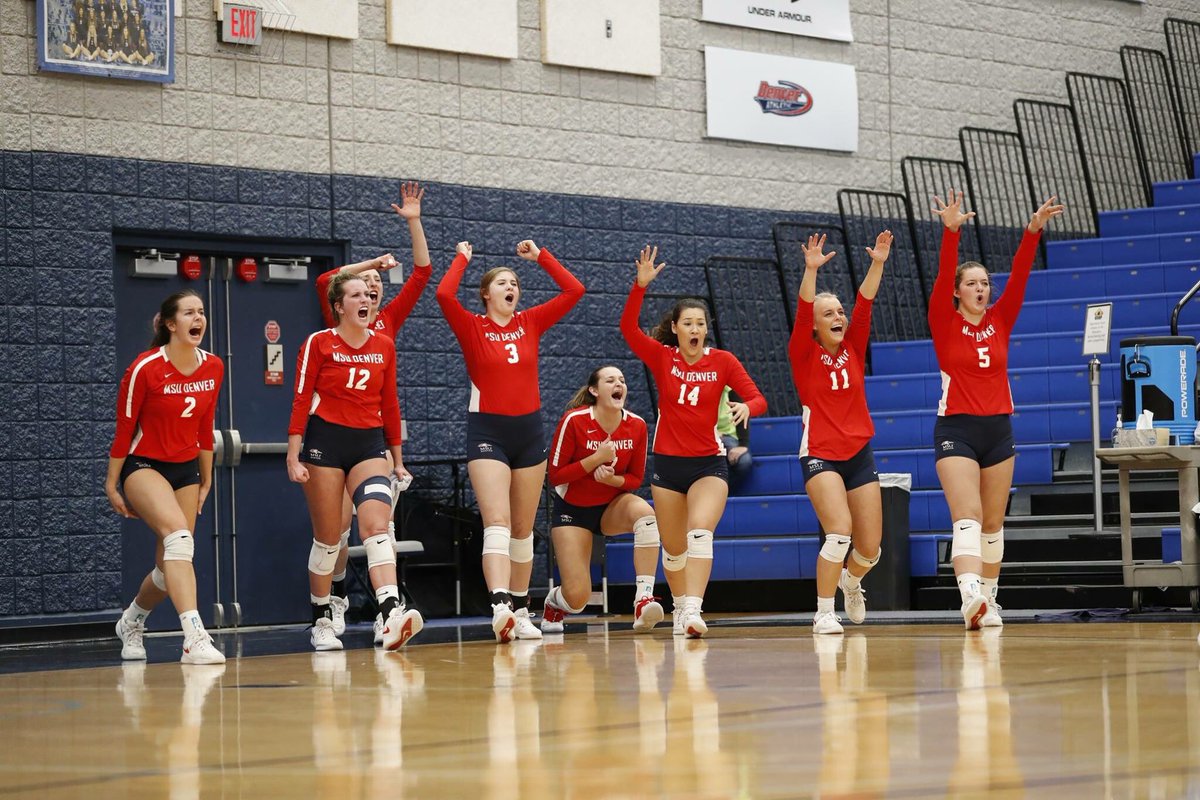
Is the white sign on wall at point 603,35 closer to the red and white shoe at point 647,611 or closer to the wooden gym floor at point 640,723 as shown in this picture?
the red and white shoe at point 647,611

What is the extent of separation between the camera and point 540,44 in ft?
47.4

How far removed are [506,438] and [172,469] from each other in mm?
1826

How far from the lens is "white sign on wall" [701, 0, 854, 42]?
50.7ft

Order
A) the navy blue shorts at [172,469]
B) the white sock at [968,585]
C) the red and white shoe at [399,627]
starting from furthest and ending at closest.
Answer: the white sock at [968,585] < the navy blue shorts at [172,469] < the red and white shoe at [399,627]

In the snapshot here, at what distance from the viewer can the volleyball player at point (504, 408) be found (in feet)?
31.2

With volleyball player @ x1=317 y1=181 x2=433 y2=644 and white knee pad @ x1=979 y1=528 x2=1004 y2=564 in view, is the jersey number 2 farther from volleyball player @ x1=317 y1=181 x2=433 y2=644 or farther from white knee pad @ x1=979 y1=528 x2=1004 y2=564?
white knee pad @ x1=979 y1=528 x2=1004 y2=564

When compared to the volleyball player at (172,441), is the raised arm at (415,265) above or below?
above

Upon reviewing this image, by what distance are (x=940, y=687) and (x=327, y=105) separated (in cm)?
866

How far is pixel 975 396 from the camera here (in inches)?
388

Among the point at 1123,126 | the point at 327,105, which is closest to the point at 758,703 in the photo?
the point at 327,105

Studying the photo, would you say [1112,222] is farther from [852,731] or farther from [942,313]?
[852,731]

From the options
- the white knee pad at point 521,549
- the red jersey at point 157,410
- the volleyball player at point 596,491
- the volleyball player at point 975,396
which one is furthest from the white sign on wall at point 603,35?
the red jersey at point 157,410

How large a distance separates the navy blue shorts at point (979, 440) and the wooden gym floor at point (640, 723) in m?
1.32

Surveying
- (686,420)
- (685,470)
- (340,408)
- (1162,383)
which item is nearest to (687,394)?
(686,420)
